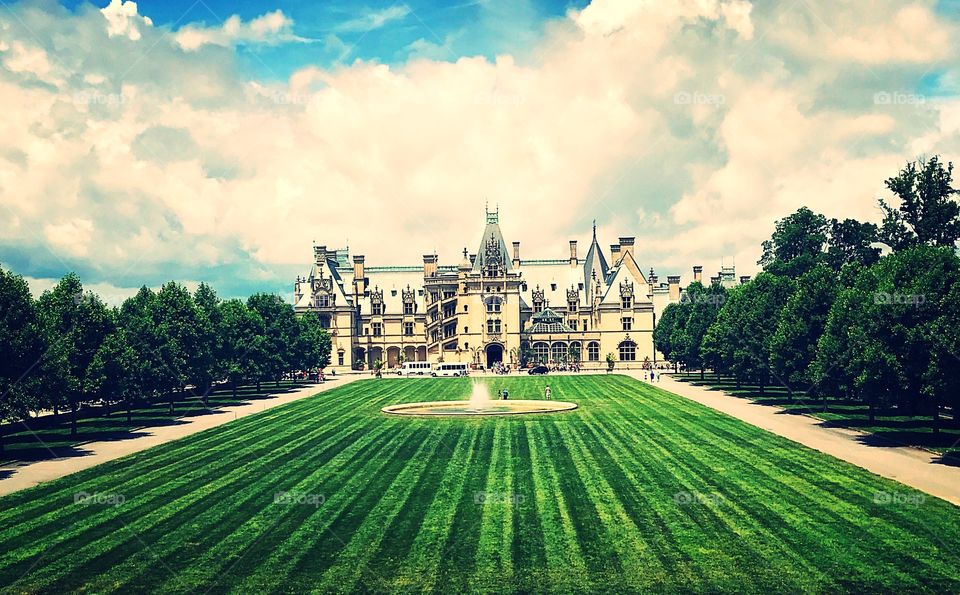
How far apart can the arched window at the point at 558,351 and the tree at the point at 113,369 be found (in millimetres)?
97953

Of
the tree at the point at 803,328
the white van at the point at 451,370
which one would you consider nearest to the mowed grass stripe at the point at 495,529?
the tree at the point at 803,328

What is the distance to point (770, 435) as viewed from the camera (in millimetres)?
50031

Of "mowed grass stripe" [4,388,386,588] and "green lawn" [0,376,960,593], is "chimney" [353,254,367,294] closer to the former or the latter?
"green lawn" [0,376,960,593]

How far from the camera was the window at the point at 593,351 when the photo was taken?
152000mm

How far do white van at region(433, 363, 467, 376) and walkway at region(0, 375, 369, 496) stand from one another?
52156 millimetres

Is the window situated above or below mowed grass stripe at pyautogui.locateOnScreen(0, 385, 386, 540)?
above

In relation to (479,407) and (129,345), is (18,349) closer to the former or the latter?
(129,345)

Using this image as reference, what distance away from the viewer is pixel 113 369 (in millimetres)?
56469

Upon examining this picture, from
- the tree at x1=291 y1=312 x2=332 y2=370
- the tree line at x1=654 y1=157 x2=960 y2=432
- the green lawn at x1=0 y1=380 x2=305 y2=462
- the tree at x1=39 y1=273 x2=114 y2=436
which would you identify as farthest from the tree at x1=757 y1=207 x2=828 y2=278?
the tree at x1=39 y1=273 x2=114 y2=436

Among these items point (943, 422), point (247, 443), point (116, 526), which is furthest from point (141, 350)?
point (943, 422)

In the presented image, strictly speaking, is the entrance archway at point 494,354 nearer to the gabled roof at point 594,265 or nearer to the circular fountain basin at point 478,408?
the gabled roof at point 594,265

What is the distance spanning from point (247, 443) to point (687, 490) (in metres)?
27.0

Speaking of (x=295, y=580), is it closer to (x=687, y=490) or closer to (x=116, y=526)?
(x=116, y=526)

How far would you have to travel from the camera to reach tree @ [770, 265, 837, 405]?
64.6 metres
